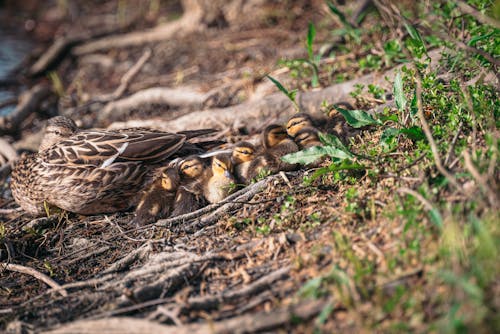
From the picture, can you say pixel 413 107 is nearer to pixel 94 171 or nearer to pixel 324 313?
pixel 324 313

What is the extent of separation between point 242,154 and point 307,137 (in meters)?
0.57

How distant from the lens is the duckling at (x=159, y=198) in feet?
14.9

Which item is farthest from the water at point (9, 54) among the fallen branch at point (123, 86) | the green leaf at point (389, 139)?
the green leaf at point (389, 139)

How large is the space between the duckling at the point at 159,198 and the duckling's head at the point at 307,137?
1.07 m

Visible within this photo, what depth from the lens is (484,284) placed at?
8.52ft

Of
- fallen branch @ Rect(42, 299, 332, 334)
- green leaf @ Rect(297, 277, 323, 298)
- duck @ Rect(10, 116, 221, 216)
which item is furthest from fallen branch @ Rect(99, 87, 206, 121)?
green leaf @ Rect(297, 277, 323, 298)

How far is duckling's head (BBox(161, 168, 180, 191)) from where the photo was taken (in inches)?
186

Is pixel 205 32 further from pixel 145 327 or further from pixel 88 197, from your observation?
pixel 145 327

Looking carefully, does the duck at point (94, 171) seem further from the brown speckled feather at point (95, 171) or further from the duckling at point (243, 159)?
the duckling at point (243, 159)

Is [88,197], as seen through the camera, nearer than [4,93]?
Yes

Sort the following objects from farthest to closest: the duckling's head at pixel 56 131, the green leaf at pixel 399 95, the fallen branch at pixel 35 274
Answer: the duckling's head at pixel 56 131 → the green leaf at pixel 399 95 → the fallen branch at pixel 35 274

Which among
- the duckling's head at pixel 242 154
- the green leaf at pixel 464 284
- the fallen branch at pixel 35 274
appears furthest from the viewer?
the duckling's head at pixel 242 154

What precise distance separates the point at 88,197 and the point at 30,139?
2311 mm

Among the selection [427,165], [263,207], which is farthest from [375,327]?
[263,207]
